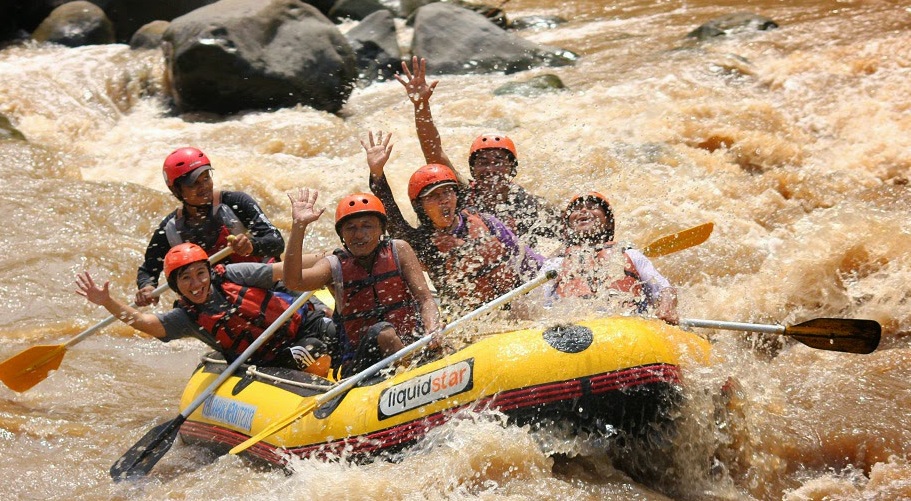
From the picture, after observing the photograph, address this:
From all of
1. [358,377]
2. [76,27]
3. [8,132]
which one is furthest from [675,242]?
[76,27]

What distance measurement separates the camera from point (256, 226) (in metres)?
5.28

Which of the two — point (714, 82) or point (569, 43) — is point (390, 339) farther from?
point (569, 43)

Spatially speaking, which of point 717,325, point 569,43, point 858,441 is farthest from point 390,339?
point 569,43

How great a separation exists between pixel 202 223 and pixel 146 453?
52.9 inches

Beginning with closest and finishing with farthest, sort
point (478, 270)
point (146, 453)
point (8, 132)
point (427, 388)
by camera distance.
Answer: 1. point (427, 388)
2. point (146, 453)
3. point (478, 270)
4. point (8, 132)

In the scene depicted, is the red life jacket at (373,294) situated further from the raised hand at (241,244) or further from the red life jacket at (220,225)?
the red life jacket at (220,225)

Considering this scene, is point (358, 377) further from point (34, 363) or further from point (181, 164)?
point (34, 363)

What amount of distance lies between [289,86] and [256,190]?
2312 millimetres

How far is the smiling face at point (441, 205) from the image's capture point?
4652mm

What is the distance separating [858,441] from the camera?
4156 mm

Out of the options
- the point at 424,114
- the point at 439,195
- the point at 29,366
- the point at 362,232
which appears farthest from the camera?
the point at 424,114

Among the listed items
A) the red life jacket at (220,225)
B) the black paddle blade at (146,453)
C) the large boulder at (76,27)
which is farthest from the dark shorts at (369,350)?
the large boulder at (76,27)

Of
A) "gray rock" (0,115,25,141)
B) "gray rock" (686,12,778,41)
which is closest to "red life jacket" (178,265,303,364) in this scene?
"gray rock" (0,115,25,141)

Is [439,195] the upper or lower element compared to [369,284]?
upper
